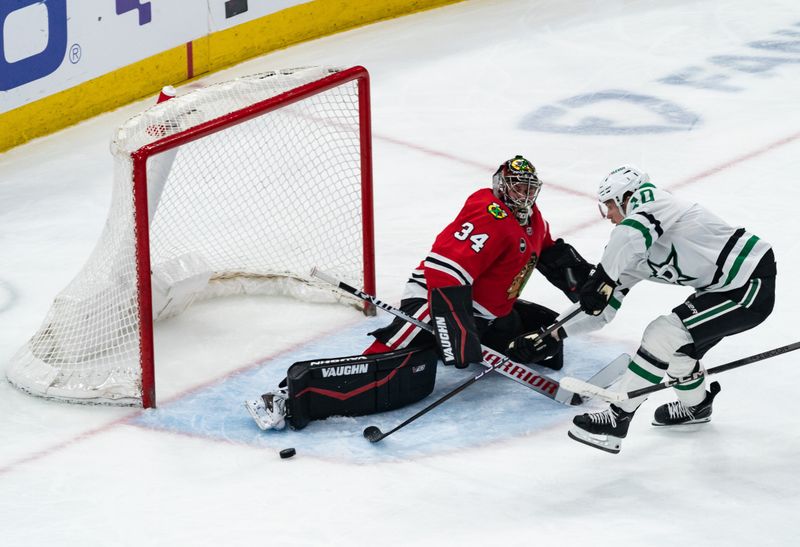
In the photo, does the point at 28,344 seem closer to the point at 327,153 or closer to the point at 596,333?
the point at 327,153

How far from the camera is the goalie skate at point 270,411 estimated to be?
396 centimetres

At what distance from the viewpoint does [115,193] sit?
4.19m

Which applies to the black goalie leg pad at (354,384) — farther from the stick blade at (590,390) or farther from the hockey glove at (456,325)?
the stick blade at (590,390)

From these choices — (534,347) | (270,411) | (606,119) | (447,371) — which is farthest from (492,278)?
(606,119)

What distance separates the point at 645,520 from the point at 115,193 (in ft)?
5.96

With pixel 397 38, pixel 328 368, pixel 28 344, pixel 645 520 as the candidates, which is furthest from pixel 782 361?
pixel 397 38

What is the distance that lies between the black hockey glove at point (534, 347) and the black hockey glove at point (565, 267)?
0.19 m

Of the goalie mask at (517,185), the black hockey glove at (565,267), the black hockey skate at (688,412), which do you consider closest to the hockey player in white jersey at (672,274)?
the black hockey skate at (688,412)

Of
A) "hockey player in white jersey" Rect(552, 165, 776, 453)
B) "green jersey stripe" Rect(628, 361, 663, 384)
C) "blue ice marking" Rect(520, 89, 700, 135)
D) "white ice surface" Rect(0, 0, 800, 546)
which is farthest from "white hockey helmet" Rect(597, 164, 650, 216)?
"blue ice marking" Rect(520, 89, 700, 135)

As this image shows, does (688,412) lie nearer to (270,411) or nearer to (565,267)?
(565,267)

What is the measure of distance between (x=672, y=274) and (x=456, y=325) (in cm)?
61

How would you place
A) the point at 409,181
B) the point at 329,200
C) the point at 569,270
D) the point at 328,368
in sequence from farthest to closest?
the point at 409,181, the point at 329,200, the point at 569,270, the point at 328,368

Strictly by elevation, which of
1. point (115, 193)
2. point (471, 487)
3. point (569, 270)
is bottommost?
point (471, 487)

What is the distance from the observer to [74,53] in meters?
6.14
